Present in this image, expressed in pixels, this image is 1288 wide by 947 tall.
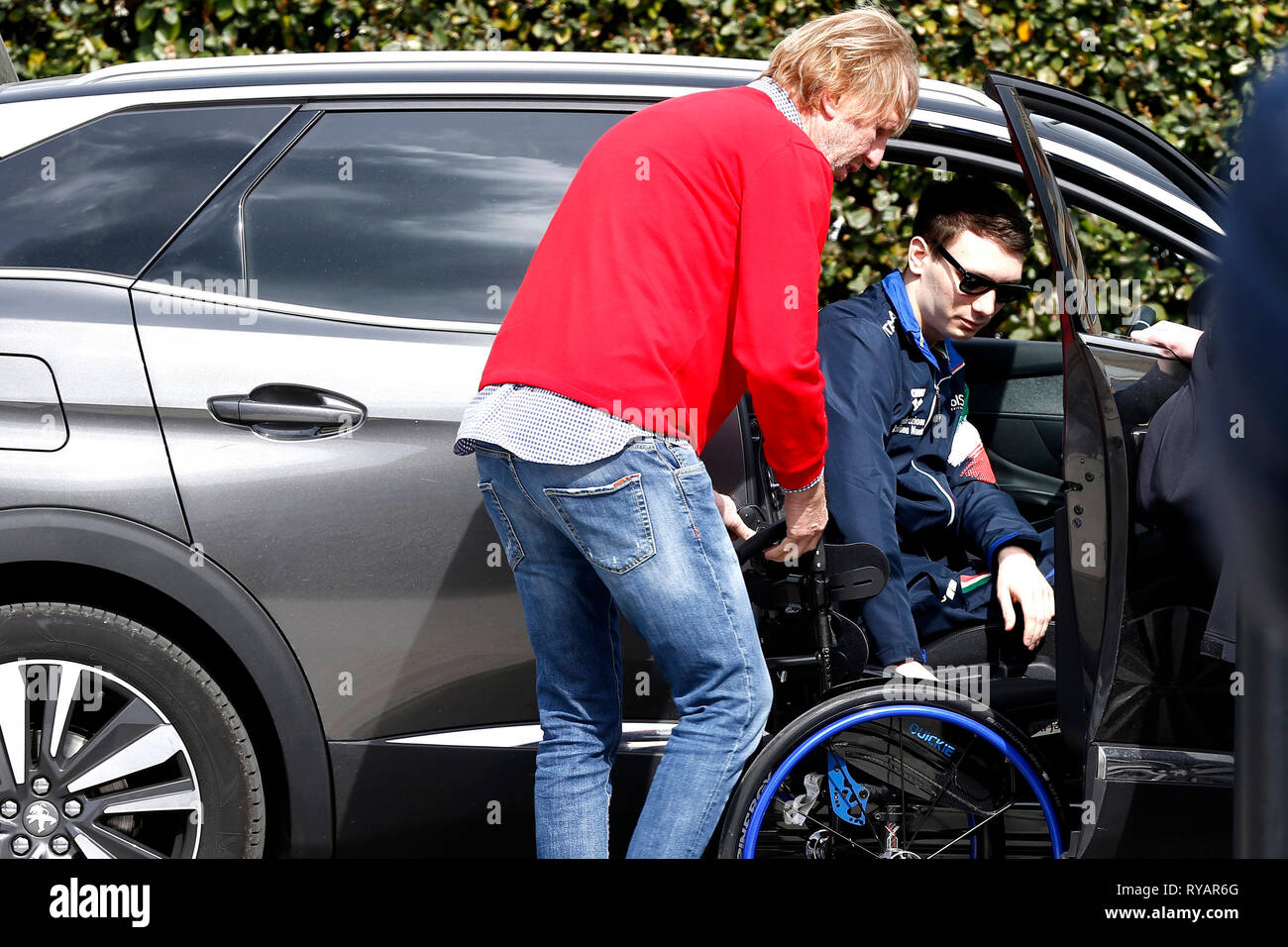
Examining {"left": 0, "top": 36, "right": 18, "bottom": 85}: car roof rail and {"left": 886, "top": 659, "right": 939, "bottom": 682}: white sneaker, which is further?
{"left": 0, "top": 36, "right": 18, "bottom": 85}: car roof rail

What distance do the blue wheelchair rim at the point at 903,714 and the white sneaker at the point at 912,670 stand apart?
80 mm

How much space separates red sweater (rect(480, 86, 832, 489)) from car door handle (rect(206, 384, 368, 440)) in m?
0.43

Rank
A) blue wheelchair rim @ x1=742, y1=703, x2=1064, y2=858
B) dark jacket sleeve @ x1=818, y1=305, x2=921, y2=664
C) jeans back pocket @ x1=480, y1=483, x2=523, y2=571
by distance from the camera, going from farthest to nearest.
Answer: dark jacket sleeve @ x1=818, y1=305, x2=921, y2=664
blue wheelchair rim @ x1=742, y1=703, x2=1064, y2=858
jeans back pocket @ x1=480, y1=483, x2=523, y2=571

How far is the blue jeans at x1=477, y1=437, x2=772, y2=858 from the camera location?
82.9 inches

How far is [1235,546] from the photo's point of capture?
1671 millimetres

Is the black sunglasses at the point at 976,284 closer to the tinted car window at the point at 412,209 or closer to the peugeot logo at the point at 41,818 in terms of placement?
the tinted car window at the point at 412,209

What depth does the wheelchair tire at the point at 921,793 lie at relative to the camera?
8.41 ft

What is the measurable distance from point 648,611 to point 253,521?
0.85 m

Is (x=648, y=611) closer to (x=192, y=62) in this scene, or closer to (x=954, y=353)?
(x=954, y=353)

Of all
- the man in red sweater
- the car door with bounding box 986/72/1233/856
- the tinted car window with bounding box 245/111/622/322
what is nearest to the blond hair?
the man in red sweater

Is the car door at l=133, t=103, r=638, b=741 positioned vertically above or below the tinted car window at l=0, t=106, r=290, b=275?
below

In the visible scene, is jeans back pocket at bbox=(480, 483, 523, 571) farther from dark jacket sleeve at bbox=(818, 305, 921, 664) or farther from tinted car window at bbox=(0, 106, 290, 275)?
tinted car window at bbox=(0, 106, 290, 275)

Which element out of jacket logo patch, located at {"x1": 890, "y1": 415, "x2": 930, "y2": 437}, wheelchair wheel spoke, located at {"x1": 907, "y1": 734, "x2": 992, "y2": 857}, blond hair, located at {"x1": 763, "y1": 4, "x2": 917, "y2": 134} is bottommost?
wheelchair wheel spoke, located at {"x1": 907, "y1": 734, "x2": 992, "y2": 857}
